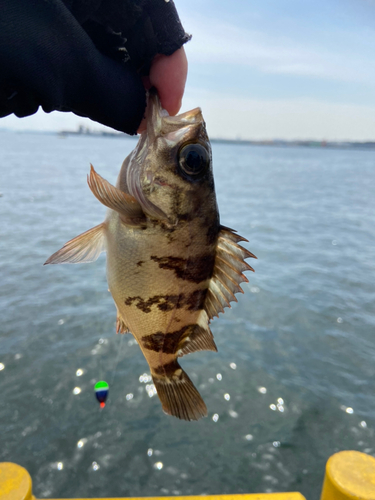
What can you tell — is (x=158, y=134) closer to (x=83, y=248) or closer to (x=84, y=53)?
(x=84, y=53)

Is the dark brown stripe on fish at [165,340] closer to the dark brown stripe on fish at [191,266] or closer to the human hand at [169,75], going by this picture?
the dark brown stripe on fish at [191,266]

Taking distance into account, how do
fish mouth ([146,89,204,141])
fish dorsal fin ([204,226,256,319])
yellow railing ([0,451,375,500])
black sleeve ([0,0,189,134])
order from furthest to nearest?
yellow railing ([0,451,375,500]), fish dorsal fin ([204,226,256,319]), fish mouth ([146,89,204,141]), black sleeve ([0,0,189,134])

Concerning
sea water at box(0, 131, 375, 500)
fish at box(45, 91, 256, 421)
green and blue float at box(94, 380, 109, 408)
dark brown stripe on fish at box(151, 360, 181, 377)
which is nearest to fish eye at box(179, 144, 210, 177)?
fish at box(45, 91, 256, 421)

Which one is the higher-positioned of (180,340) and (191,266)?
(191,266)

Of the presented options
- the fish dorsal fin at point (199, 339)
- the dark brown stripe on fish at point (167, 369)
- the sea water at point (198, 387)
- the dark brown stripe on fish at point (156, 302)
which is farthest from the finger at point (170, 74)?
the sea water at point (198, 387)

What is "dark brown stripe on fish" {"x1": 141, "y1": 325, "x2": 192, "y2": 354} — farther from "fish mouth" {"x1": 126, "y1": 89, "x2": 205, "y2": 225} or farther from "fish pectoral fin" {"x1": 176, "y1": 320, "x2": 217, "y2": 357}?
"fish mouth" {"x1": 126, "y1": 89, "x2": 205, "y2": 225}

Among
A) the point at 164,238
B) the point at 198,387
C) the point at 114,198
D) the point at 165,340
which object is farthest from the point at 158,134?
the point at 198,387
